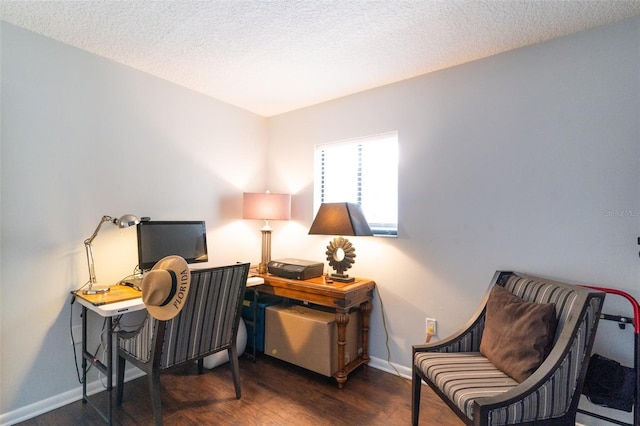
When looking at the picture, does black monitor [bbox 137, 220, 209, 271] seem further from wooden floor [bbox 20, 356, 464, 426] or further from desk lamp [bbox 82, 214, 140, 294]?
wooden floor [bbox 20, 356, 464, 426]

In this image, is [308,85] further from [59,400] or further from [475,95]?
[59,400]

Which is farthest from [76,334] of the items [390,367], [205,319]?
[390,367]

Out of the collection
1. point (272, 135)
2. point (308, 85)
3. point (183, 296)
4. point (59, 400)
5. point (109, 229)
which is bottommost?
point (59, 400)

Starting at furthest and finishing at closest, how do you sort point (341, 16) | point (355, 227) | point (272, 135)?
point (272, 135) < point (355, 227) < point (341, 16)

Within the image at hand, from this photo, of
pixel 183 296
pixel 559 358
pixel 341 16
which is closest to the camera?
pixel 559 358

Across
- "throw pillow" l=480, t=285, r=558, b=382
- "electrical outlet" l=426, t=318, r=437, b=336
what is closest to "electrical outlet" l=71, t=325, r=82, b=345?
"electrical outlet" l=426, t=318, r=437, b=336

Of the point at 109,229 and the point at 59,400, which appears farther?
the point at 109,229

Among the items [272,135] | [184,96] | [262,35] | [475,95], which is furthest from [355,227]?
[184,96]

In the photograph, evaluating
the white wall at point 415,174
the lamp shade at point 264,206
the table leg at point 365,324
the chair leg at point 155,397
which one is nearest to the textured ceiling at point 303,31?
the white wall at point 415,174

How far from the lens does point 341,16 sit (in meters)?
1.69

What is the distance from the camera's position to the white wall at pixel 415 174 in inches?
68.2

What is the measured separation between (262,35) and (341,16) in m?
0.50

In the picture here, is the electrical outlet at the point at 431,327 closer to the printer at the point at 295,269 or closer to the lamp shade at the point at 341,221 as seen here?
the lamp shade at the point at 341,221

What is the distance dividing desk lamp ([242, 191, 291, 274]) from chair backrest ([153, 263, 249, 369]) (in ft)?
2.70
